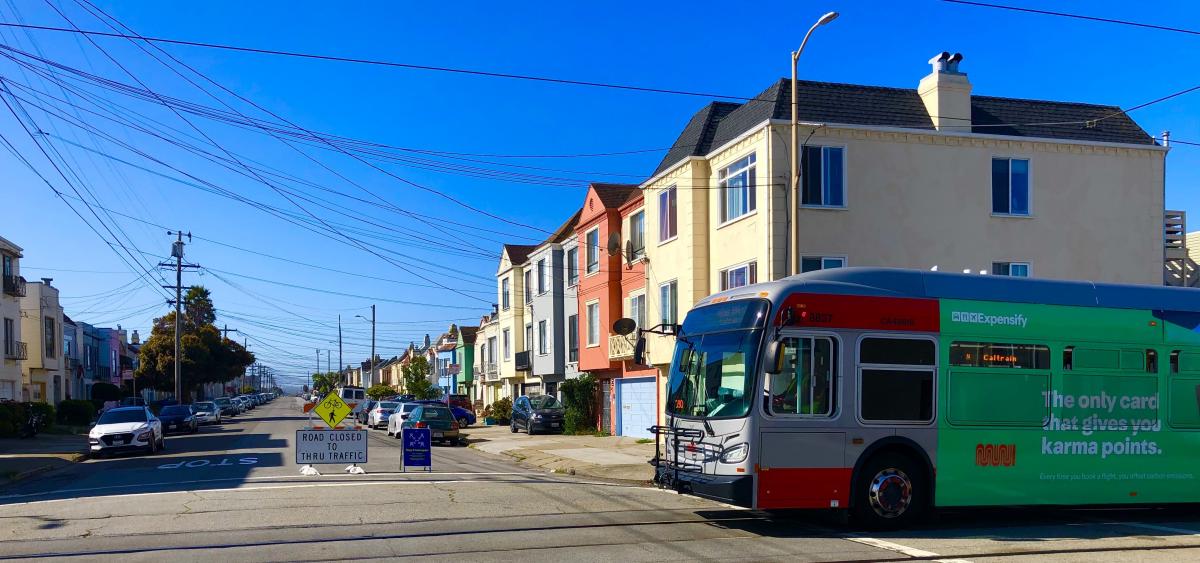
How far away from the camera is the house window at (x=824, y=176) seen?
2367 cm

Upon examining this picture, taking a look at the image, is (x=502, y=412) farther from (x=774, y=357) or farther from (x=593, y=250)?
(x=774, y=357)

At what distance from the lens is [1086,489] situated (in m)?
12.4

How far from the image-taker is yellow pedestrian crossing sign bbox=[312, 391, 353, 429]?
64.0ft

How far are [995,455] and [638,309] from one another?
20.3 metres

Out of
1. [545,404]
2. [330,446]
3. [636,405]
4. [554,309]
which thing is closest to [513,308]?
[554,309]

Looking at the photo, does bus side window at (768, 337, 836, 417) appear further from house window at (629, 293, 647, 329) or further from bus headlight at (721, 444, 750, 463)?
house window at (629, 293, 647, 329)

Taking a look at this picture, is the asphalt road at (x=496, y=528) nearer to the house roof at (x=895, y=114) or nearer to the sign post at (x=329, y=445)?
the sign post at (x=329, y=445)

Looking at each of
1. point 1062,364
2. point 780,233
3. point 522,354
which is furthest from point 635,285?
point 1062,364

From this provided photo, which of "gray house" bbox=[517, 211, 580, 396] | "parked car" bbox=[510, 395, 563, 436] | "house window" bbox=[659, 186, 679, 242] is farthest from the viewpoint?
"gray house" bbox=[517, 211, 580, 396]

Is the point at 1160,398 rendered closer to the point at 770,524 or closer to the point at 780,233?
the point at 770,524

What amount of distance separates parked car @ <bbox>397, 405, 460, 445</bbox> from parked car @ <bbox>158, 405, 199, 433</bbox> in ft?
42.8

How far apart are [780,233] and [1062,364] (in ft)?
37.0

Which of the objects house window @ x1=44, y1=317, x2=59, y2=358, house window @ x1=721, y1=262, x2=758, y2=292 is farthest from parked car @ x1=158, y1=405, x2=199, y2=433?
house window @ x1=721, y1=262, x2=758, y2=292

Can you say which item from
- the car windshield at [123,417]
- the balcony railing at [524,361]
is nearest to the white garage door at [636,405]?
the balcony railing at [524,361]
